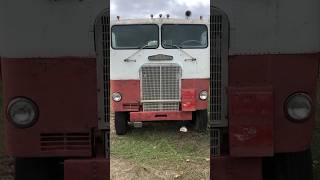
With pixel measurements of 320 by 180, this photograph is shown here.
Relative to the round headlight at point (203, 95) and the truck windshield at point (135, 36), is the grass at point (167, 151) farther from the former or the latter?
the truck windshield at point (135, 36)

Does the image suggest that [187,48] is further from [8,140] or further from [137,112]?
[8,140]

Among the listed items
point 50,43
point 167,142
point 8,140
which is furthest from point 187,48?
point 8,140

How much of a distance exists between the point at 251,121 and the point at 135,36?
1.03 m

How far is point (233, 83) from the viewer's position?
458cm

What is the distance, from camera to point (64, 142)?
4.63 metres

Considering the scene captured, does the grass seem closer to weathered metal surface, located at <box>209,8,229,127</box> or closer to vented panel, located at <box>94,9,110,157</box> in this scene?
vented panel, located at <box>94,9,110,157</box>

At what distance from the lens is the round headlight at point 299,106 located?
4.61 meters

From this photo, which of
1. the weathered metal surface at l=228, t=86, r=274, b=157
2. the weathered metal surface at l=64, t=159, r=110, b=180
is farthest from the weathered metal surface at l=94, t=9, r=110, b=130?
the weathered metal surface at l=228, t=86, r=274, b=157

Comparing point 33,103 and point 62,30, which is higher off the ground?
point 62,30

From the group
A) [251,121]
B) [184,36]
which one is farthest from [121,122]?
[251,121]

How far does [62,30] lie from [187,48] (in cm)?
93

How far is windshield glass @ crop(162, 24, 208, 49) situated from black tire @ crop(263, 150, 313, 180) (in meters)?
1.12

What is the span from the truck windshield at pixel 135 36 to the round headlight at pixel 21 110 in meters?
0.74

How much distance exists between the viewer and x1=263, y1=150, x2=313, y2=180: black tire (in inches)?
196
